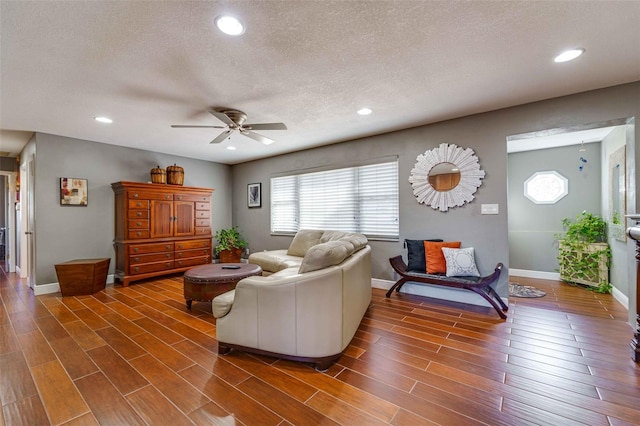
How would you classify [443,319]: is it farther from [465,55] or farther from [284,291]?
[465,55]

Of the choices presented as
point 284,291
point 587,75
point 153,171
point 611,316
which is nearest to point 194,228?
point 153,171

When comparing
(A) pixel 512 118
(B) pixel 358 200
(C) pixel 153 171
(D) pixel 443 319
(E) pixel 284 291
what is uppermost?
(A) pixel 512 118

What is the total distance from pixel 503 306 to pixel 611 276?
227cm

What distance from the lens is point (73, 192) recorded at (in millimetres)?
4328

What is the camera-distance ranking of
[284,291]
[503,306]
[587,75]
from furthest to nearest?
[503,306], [587,75], [284,291]

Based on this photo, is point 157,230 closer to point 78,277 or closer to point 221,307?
point 78,277

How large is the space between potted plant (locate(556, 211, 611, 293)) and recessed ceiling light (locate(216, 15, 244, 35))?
5.62 metres

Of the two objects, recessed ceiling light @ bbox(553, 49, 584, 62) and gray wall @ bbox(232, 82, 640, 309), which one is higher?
recessed ceiling light @ bbox(553, 49, 584, 62)

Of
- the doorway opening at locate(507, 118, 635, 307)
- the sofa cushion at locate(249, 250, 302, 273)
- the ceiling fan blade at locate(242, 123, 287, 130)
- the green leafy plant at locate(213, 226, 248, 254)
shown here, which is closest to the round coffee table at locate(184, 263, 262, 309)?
the sofa cushion at locate(249, 250, 302, 273)

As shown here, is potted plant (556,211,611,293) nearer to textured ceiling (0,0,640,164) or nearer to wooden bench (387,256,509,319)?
wooden bench (387,256,509,319)

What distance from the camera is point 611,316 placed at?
297cm

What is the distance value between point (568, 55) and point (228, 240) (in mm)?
5811

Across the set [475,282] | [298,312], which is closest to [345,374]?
[298,312]

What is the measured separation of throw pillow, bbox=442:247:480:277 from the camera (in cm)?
324
